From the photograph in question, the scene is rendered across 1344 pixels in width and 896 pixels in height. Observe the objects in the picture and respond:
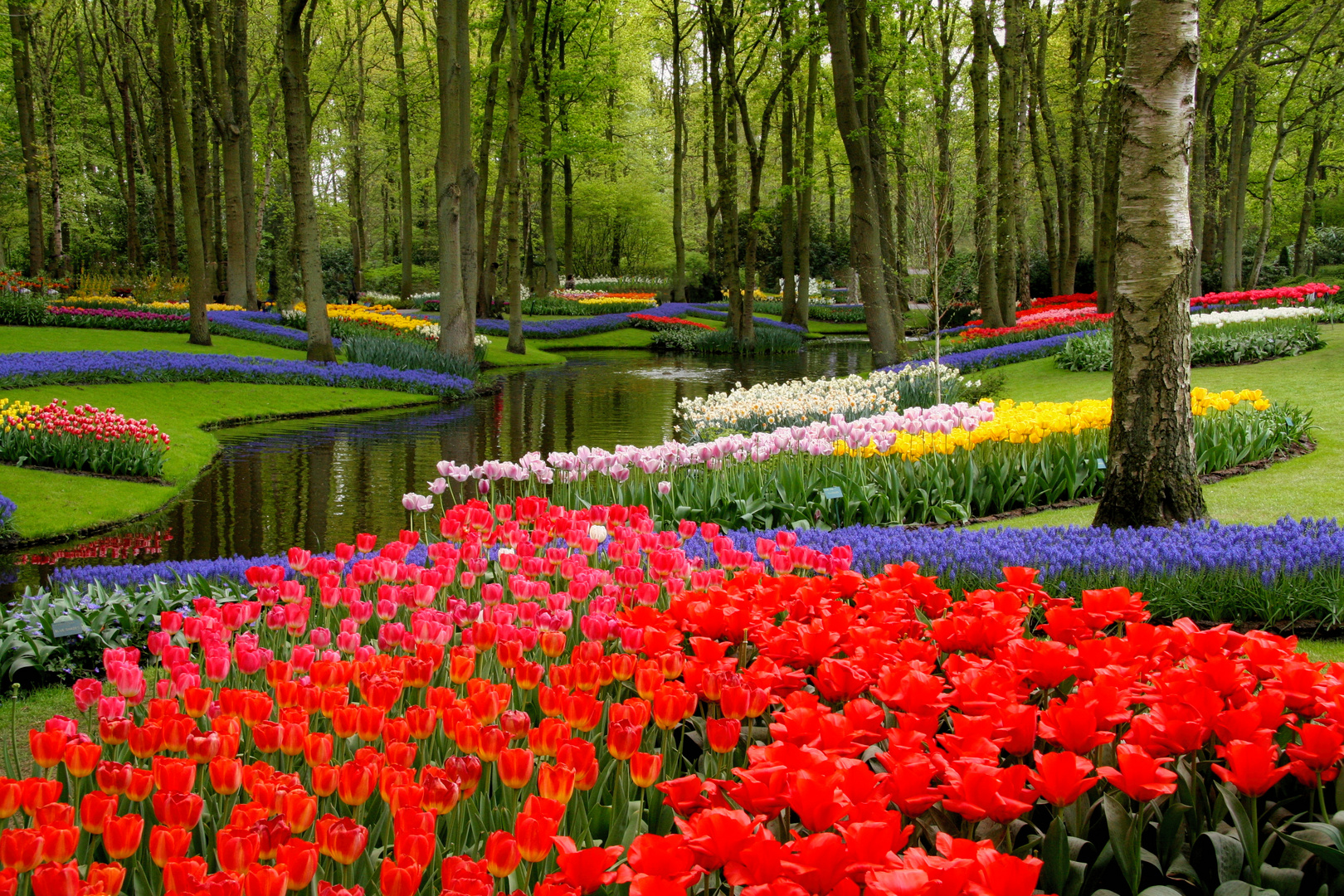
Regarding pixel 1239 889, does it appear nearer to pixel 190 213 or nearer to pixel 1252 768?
pixel 1252 768

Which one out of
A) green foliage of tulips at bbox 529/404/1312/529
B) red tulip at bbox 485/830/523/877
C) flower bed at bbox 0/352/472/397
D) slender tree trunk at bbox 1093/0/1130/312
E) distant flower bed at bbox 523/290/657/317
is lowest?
green foliage of tulips at bbox 529/404/1312/529

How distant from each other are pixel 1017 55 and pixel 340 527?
19.0 meters

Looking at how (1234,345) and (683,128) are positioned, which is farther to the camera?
(683,128)

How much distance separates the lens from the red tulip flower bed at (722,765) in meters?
1.58

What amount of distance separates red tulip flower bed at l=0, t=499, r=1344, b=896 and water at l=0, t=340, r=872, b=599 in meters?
5.34

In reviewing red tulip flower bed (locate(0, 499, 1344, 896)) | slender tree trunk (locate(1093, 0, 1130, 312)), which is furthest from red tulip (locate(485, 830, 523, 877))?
slender tree trunk (locate(1093, 0, 1130, 312))

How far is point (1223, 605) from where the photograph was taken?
15.4 feet

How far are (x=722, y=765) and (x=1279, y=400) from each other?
11.8 meters

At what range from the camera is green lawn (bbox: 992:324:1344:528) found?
722 centimetres

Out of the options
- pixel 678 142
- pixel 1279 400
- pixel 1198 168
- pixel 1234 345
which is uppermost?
pixel 678 142

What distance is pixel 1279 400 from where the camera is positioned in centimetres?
1165

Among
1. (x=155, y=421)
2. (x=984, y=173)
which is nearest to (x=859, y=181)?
(x=984, y=173)

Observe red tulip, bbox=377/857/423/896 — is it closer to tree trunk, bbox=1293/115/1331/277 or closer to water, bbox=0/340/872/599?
water, bbox=0/340/872/599

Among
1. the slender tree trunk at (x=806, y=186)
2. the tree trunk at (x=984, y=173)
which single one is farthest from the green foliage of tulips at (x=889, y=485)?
the slender tree trunk at (x=806, y=186)
